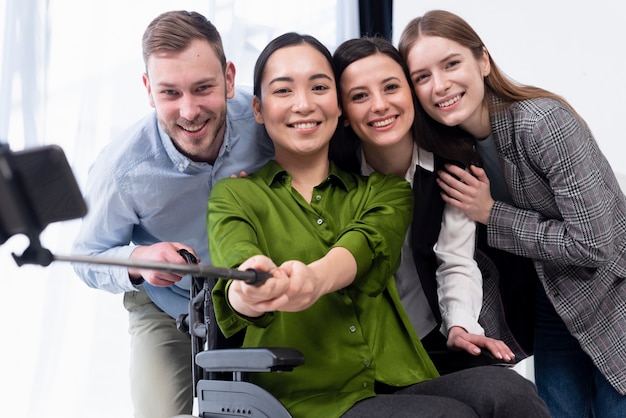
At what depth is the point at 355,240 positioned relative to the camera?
4.42ft

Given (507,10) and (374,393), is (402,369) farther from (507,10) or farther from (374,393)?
(507,10)

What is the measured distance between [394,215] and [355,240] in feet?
0.49


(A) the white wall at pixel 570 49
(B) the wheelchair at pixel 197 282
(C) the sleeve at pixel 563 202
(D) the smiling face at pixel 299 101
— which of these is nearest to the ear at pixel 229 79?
(D) the smiling face at pixel 299 101

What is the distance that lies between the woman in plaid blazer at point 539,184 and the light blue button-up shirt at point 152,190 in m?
0.42

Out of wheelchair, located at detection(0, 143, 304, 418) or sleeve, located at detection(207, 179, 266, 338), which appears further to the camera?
sleeve, located at detection(207, 179, 266, 338)

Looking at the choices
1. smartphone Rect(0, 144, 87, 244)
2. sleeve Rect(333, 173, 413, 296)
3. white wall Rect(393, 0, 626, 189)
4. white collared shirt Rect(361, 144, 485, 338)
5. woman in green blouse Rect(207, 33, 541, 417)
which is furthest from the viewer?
white wall Rect(393, 0, 626, 189)

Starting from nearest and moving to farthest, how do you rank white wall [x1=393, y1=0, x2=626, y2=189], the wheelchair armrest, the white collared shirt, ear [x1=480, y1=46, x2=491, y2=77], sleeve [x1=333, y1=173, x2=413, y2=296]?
the wheelchair armrest < sleeve [x1=333, y1=173, x2=413, y2=296] < the white collared shirt < ear [x1=480, y1=46, x2=491, y2=77] < white wall [x1=393, y1=0, x2=626, y2=189]

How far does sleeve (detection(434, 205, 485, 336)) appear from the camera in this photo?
5.15 feet

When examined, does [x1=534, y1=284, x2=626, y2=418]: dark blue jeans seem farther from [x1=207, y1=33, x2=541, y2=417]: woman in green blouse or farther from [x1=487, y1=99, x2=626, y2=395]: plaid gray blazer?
[x1=207, y1=33, x2=541, y2=417]: woman in green blouse

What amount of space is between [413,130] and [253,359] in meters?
0.71

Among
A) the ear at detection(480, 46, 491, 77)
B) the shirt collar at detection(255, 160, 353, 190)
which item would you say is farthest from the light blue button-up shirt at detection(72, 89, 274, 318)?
the ear at detection(480, 46, 491, 77)

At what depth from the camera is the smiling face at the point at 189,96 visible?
5.32 ft

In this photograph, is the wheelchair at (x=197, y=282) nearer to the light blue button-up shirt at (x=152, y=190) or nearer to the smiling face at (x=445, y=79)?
the light blue button-up shirt at (x=152, y=190)

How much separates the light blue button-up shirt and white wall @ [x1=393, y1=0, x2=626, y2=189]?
143 cm
